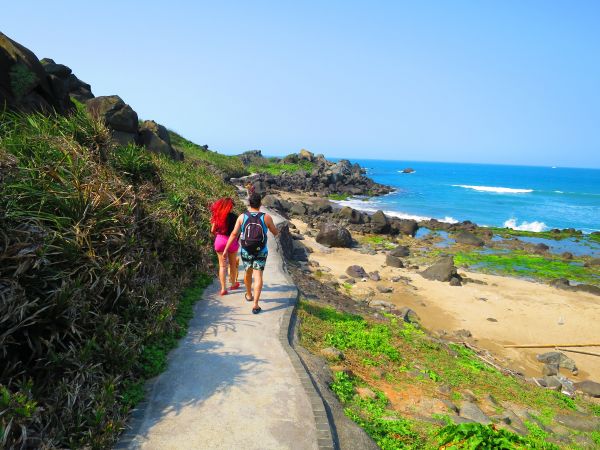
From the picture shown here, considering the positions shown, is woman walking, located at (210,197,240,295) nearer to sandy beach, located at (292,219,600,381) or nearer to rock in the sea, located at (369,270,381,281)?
sandy beach, located at (292,219,600,381)

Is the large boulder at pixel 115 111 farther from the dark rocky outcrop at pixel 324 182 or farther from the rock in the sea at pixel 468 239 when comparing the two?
the dark rocky outcrop at pixel 324 182

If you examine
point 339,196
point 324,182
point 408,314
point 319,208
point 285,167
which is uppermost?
point 285,167

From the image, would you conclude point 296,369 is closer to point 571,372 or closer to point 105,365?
point 105,365

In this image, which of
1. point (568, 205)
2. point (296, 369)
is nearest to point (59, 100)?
point (296, 369)

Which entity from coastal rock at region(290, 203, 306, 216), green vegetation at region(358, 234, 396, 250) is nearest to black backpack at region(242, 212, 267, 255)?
green vegetation at region(358, 234, 396, 250)

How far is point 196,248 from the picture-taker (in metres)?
9.61

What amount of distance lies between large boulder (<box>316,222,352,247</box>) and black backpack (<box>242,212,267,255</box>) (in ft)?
57.0

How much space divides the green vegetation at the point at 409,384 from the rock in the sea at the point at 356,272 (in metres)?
7.47

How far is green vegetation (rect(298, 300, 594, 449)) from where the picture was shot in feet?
16.5

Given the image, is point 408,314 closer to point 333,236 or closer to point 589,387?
point 589,387

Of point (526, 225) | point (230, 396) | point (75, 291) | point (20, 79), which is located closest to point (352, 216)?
point (526, 225)

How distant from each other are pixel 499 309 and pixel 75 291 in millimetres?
15181

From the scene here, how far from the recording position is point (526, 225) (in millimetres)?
40156

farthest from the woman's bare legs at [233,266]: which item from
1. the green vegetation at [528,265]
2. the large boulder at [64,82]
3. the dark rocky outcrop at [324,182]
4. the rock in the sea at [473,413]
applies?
the dark rocky outcrop at [324,182]
